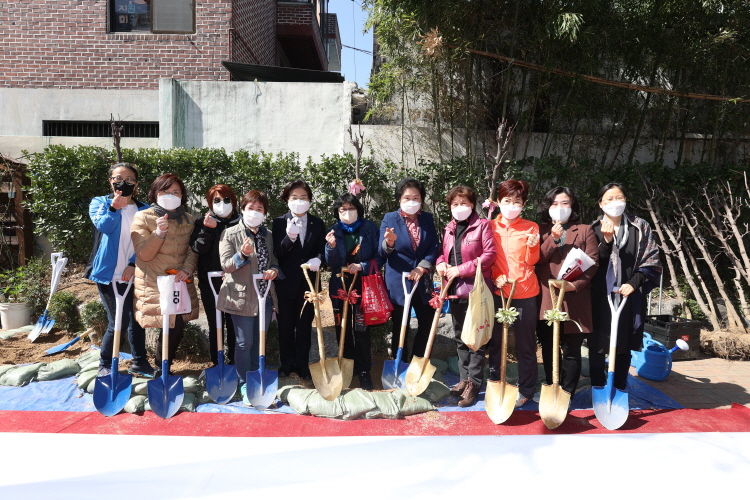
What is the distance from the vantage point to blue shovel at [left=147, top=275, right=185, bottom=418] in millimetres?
3094

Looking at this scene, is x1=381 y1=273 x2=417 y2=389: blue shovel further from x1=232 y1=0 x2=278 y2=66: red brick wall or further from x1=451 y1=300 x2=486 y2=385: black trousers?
x1=232 y1=0 x2=278 y2=66: red brick wall

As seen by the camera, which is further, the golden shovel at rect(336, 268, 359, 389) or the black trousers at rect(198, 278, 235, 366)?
the black trousers at rect(198, 278, 235, 366)

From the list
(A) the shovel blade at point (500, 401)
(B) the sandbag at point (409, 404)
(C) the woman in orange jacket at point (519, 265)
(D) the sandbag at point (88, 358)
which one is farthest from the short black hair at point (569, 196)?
(D) the sandbag at point (88, 358)

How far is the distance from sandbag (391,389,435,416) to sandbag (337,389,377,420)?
17cm

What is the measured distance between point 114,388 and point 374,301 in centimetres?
181

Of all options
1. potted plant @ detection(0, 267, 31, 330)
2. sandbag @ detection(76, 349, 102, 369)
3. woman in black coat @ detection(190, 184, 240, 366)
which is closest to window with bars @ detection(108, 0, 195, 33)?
potted plant @ detection(0, 267, 31, 330)

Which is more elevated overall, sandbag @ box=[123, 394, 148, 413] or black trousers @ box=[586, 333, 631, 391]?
black trousers @ box=[586, 333, 631, 391]

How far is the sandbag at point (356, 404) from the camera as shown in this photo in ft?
10.3

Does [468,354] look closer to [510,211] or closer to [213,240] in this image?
[510,211]

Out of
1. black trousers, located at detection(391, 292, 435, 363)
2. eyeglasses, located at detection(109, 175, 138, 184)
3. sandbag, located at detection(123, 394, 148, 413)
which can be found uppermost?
eyeglasses, located at detection(109, 175, 138, 184)

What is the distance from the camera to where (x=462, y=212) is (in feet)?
10.8

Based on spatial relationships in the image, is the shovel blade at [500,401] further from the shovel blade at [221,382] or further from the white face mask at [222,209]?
the white face mask at [222,209]

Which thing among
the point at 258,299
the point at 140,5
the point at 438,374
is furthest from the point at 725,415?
the point at 140,5

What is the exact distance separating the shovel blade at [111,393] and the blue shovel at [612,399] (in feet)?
10.1
